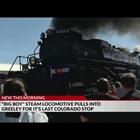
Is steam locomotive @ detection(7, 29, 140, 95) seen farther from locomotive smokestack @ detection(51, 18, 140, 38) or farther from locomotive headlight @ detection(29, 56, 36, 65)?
locomotive smokestack @ detection(51, 18, 140, 38)

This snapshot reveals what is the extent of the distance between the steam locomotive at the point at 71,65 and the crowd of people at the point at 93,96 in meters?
0.41

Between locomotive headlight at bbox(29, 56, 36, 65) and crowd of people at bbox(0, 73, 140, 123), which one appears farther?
locomotive headlight at bbox(29, 56, 36, 65)

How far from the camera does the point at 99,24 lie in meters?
4.05

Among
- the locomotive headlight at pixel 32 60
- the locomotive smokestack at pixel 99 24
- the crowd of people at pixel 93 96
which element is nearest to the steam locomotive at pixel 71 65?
the locomotive headlight at pixel 32 60

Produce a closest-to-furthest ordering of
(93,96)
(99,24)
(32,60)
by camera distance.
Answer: (93,96)
(99,24)
(32,60)

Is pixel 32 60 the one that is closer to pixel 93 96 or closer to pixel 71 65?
pixel 71 65

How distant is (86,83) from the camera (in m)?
4.25

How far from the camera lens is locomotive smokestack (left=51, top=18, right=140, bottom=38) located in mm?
3953

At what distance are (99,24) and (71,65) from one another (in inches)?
30.8

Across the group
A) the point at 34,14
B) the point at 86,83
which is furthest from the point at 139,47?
the point at 34,14

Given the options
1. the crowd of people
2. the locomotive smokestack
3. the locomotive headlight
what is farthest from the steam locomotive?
the crowd of people

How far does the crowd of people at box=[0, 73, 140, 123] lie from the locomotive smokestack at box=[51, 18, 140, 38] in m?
0.81

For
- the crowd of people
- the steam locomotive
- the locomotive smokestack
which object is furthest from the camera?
the steam locomotive

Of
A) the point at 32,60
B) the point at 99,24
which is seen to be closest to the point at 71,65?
the point at 32,60
